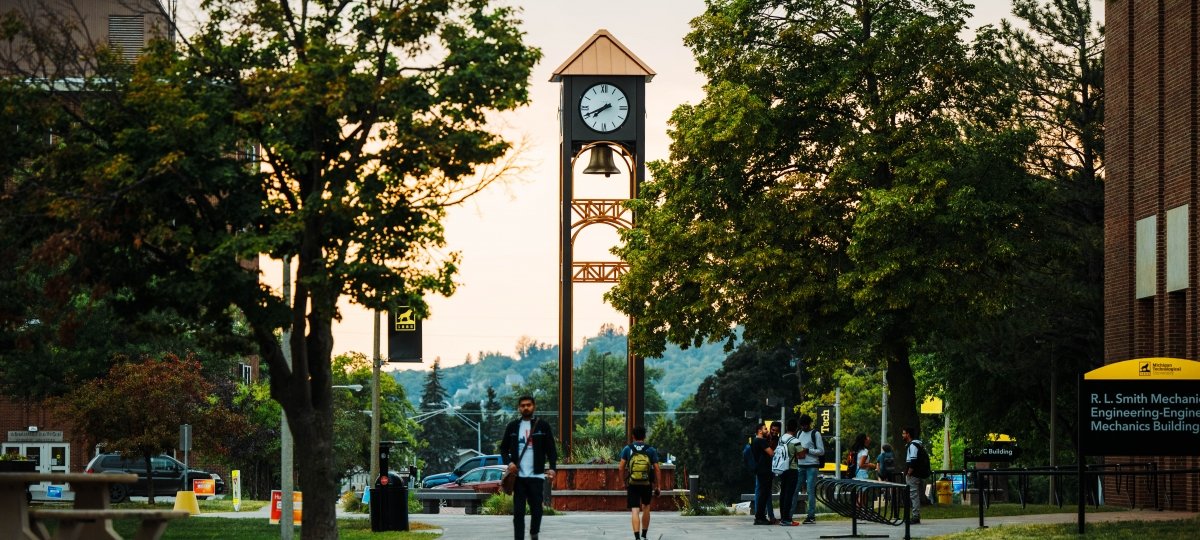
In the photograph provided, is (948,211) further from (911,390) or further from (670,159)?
(670,159)

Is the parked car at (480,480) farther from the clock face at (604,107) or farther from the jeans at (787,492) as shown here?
Answer: the jeans at (787,492)

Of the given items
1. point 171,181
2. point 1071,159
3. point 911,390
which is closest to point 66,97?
point 171,181

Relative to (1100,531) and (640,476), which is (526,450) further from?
(1100,531)

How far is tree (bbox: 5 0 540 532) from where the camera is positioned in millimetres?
20172

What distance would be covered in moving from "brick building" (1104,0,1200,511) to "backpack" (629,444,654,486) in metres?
11.0

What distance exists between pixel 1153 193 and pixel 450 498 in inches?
922

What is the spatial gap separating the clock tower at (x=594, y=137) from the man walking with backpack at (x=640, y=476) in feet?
74.5

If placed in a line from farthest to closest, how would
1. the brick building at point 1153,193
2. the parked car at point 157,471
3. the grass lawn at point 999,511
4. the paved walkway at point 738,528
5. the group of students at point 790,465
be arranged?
the parked car at point 157,471
the brick building at point 1153,193
the grass lawn at point 999,511
the group of students at point 790,465
the paved walkway at point 738,528

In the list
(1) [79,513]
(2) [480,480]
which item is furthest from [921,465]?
(2) [480,480]

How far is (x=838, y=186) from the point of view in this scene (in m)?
33.9

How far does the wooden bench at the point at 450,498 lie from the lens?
38.2m

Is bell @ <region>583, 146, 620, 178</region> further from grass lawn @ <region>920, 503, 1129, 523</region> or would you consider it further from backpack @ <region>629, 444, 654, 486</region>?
backpack @ <region>629, 444, 654, 486</region>

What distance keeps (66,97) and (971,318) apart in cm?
1941

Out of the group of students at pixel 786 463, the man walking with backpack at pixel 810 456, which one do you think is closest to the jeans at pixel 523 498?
the group of students at pixel 786 463
